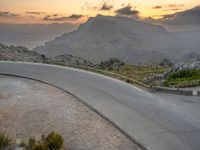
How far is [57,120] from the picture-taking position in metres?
17.9

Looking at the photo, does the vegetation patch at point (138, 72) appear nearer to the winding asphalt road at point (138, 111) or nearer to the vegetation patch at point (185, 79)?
the vegetation patch at point (185, 79)

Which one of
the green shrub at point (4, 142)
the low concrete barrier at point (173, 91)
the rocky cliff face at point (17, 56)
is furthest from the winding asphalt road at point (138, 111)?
Answer: the rocky cliff face at point (17, 56)

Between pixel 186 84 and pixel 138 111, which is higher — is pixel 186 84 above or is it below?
above

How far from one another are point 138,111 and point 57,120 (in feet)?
13.9

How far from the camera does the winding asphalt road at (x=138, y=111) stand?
50.3 feet

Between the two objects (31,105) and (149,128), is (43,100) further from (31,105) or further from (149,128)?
(149,128)

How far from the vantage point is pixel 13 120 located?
18.3 metres

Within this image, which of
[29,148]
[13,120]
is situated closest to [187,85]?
[13,120]

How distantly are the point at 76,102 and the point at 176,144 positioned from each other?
7.75 meters

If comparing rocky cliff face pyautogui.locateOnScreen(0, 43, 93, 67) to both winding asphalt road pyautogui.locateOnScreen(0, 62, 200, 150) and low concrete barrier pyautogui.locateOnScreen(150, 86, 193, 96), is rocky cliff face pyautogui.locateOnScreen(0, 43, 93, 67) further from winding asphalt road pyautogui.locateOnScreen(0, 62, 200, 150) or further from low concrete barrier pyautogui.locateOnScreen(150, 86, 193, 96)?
low concrete barrier pyautogui.locateOnScreen(150, 86, 193, 96)

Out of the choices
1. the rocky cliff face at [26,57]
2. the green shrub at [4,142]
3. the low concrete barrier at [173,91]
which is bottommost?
the rocky cliff face at [26,57]

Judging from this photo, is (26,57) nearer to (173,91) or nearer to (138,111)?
(173,91)

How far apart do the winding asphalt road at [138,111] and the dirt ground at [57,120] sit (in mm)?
733

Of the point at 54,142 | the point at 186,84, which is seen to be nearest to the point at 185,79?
the point at 186,84
